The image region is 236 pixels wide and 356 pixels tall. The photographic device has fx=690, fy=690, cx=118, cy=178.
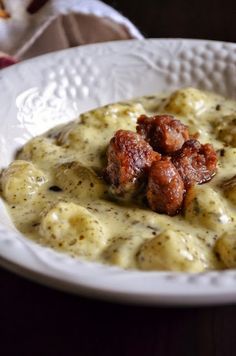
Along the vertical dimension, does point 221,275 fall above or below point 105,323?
above

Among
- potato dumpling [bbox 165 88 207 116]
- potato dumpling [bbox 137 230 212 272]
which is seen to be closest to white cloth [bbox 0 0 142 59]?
potato dumpling [bbox 165 88 207 116]

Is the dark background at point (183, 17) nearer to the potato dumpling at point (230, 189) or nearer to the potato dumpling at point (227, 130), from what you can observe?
the potato dumpling at point (227, 130)

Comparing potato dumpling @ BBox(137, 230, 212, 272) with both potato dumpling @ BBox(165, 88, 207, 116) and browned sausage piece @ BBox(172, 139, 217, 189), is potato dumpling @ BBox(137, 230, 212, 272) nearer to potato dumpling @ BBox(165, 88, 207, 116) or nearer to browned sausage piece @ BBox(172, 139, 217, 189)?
browned sausage piece @ BBox(172, 139, 217, 189)

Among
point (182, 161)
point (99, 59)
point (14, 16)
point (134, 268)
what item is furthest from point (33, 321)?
point (14, 16)

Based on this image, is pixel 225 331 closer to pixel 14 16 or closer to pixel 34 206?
pixel 34 206

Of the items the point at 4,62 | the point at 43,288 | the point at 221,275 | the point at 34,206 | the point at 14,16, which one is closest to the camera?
the point at 221,275

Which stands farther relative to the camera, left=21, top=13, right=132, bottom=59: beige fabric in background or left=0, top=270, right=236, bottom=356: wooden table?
left=21, top=13, right=132, bottom=59: beige fabric in background

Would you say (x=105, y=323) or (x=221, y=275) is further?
(x=105, y=323)
